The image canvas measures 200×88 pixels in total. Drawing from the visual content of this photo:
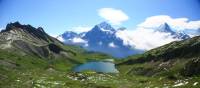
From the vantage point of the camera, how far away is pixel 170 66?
6535 inches

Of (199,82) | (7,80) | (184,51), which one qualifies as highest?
(184,51)

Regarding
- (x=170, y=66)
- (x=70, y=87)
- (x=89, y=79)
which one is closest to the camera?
(x=70, y=87)

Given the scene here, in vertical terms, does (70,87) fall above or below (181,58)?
below

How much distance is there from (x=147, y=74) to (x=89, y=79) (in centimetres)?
5069

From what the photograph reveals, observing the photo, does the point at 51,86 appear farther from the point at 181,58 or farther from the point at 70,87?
the point at 181,58

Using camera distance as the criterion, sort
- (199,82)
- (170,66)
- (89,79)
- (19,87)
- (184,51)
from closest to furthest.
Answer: (199,82)
(19,87)
(89,79)
(170,66)
(184,51)

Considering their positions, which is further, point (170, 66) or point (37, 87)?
point (170, 66)

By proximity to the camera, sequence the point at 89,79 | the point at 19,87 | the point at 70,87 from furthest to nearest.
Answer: the point at 89,79
the point at 70,87
the point at 19,87

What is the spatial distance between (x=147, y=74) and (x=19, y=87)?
282 feet

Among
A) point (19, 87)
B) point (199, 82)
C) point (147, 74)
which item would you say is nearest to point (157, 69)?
point (147, 74)

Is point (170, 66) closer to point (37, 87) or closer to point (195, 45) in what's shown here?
point (195, 45)

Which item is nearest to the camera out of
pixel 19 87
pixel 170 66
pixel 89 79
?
pixel 19 87

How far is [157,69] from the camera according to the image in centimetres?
17025

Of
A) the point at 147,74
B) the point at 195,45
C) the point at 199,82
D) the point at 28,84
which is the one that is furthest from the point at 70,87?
the point at 195,45
